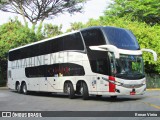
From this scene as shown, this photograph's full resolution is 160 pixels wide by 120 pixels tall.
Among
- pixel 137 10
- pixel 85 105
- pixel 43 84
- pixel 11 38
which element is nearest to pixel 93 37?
pixel 85 105

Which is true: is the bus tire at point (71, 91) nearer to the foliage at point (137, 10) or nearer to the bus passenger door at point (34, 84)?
the bus passenger door at point (34, 84)

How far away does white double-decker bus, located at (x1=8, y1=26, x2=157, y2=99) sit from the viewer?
19.0 metres

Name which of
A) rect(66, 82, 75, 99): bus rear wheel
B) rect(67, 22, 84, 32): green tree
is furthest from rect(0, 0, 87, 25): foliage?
rect(66, 82, 75, 99): bus rear wheel

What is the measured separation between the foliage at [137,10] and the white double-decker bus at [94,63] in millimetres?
27182

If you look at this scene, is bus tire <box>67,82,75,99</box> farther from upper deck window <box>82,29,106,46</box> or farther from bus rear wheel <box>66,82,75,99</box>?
upper deck window <box>82,29,106,46</box>

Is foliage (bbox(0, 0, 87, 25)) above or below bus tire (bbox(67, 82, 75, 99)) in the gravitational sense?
above

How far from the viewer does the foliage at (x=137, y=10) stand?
4953cm

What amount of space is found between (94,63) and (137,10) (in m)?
32.1

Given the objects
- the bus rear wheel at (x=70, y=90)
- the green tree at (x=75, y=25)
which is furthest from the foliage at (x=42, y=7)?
the bus rear wheel at (x=70, y=90)

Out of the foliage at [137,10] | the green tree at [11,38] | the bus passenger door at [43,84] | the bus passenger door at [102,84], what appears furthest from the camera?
the foliage at [137,10]

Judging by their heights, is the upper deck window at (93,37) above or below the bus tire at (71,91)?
above

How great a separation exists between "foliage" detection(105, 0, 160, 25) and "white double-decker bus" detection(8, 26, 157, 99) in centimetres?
2718

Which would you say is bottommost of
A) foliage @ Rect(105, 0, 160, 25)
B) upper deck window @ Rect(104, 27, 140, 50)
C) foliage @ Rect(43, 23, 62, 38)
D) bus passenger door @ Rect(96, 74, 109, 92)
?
bus passenger door @ Rect(96, 74, 109, 92)

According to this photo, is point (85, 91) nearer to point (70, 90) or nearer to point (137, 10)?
point (70, 90)
